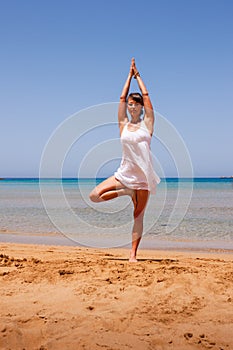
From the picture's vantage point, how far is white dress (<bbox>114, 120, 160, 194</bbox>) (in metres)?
4.99

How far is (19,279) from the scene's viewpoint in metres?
4.29

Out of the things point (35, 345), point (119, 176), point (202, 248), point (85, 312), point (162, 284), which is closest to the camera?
point (35, 345)

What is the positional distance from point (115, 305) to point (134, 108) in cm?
266

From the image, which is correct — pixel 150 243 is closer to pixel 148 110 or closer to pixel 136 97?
pixel 148 110

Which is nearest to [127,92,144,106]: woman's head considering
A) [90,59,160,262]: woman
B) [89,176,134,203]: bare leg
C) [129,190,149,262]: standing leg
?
[90,59,160,262]: woman

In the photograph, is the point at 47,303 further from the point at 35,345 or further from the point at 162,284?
the point at 162,284

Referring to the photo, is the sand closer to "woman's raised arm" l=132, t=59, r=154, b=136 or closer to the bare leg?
the bare leg

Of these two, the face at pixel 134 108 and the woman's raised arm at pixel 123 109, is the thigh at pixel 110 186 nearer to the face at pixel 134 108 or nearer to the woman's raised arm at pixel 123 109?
the woman's raised arm at pixel 123 109

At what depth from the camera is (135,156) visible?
5.01 meters

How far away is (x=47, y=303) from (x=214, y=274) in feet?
6.73

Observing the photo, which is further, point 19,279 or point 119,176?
point 119,176

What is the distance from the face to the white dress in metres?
0.15

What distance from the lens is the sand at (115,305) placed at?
280 cm

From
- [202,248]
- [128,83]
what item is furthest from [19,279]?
[202,248]
